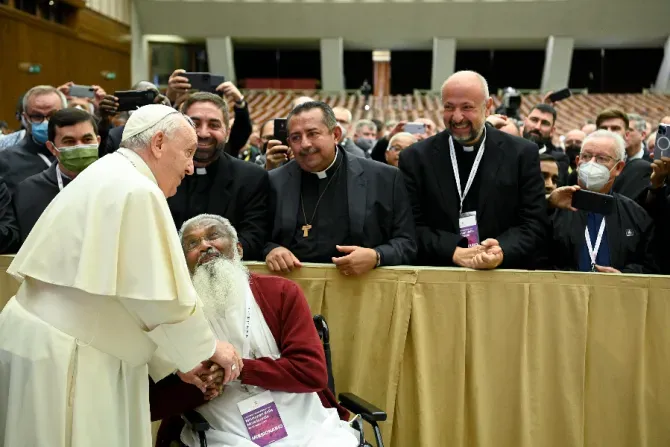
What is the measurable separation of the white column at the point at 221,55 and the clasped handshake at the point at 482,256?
16689 mm

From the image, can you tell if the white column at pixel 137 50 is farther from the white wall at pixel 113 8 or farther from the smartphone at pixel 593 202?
the smartphone at pixel 593 202

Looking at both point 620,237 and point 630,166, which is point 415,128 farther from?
point 620,237

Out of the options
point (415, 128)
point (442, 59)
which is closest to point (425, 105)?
point (442, 59)

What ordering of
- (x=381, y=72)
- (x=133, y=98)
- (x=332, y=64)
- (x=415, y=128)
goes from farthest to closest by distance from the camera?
(x=381, y=72), (x=332, y=64), (x=415, y=128), (x=133, y=98)

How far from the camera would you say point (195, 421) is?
9.00 ft

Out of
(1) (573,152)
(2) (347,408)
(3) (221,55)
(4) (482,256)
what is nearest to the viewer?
(2) (347,408)

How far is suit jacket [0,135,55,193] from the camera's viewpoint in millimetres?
4516

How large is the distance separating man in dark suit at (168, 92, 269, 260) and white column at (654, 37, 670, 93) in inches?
741

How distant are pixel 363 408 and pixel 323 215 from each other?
1.09 meters

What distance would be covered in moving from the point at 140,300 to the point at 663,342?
A: 2.30 meters

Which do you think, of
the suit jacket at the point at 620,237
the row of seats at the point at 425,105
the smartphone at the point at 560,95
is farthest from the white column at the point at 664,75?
the suit jacket at the point at 620,237

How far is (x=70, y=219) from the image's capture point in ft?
7.47

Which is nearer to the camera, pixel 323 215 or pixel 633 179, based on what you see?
pixel 323 215

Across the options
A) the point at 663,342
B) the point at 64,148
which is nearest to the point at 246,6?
the point at 64,148
